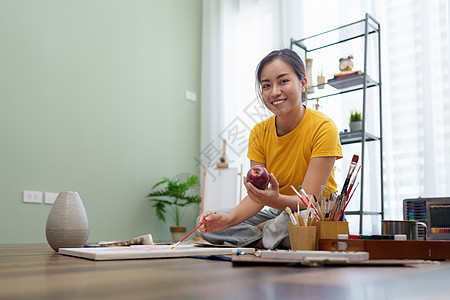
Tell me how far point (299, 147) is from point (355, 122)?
1592 millimetres

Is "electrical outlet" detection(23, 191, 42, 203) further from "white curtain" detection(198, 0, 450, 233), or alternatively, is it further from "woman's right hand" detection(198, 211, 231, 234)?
"woman's right hand" detection(198, 211, 231, 234)

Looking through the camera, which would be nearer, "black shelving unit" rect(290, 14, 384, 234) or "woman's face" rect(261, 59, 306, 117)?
"woman's face" rect(261, 59, 306, 117)

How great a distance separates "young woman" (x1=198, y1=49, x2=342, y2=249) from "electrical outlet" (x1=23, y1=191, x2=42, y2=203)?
7.24 feet

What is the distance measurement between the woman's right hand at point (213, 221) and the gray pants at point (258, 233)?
11 cm

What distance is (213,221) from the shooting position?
5.47 feet

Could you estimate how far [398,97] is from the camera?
3.42 meters

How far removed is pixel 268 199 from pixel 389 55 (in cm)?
255

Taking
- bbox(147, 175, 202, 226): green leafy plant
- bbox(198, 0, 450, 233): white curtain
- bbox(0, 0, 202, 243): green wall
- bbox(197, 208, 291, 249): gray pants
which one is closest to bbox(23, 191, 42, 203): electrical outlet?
bbox(0, 0, 202, 243): green wall

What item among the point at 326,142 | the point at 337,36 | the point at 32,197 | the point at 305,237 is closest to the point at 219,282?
the point at 305,237

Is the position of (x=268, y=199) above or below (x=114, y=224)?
above

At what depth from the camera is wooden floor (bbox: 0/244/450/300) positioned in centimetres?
60

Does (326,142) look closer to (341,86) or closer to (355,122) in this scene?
(355,122)

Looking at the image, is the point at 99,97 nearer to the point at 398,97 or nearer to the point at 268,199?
the point at 398,97

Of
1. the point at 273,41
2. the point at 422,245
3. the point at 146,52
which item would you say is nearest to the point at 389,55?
the point at 273,41
